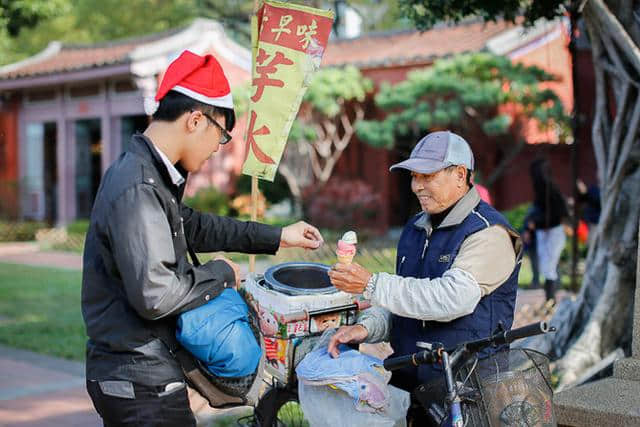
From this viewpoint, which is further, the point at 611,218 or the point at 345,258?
the point at 611,218

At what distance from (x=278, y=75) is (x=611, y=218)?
3.11 metres

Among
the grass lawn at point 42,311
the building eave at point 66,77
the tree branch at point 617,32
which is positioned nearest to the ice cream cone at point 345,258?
the tree branch at point 617,32

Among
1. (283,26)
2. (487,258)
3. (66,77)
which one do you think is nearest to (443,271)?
(487,258)

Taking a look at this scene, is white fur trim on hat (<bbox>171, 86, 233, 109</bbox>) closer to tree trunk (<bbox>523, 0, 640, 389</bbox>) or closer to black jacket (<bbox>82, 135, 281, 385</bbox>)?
black jacket (<bbox>82, 135, 281, 385</bbox>)

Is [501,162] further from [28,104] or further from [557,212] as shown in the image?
[28,104]

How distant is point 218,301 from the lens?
273cm

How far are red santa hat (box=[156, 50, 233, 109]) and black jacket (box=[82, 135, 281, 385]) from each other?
0.20m

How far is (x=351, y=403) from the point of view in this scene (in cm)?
304

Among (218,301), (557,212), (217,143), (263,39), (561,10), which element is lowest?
(557,212)

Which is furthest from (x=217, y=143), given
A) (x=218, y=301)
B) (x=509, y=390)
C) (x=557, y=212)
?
(x=557, y=212)

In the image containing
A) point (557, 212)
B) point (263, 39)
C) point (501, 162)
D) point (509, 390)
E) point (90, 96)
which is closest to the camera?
point (509, 390)

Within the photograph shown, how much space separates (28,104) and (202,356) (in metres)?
21.1

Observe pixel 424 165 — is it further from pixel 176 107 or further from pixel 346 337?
pixel 176 107

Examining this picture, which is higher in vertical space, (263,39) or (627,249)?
(263,39)
